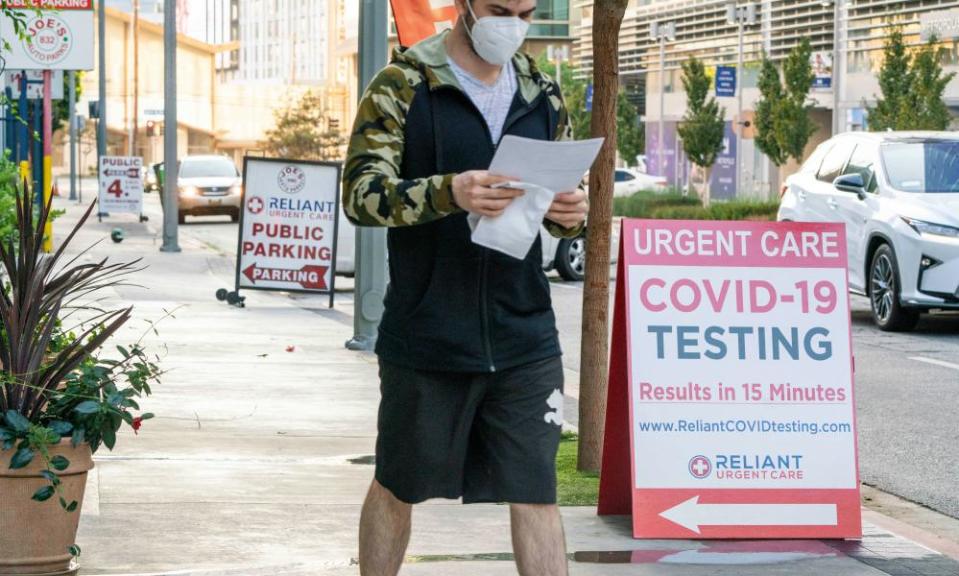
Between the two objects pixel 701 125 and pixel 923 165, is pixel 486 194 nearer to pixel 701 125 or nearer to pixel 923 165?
pixel 923 165

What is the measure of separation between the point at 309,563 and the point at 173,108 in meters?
22.5

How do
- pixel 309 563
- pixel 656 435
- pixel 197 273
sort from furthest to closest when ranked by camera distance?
pixel 197 273 < pixel 656 435 < pixel 309 563

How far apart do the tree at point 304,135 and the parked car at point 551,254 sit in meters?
65.2

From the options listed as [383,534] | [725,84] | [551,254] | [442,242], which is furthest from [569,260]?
[725,84]

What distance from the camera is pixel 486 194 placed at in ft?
13.3

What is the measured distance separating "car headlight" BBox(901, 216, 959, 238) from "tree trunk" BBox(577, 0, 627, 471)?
25.8 ft

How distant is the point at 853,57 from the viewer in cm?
5450

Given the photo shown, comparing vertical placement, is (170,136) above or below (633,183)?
above

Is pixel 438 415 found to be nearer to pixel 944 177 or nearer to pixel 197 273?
pixel 944 177

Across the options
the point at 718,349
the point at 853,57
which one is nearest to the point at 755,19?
the point at 853,57

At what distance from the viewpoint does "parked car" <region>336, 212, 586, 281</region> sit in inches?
832

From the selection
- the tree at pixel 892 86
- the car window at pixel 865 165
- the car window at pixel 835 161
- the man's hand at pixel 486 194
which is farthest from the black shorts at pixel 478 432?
the tree at pixel 892 86

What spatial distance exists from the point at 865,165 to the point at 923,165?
555mm

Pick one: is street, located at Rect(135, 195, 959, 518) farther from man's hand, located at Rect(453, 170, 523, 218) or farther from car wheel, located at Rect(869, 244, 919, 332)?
man's hand, located at Rect(453, 170, 523, 218)
